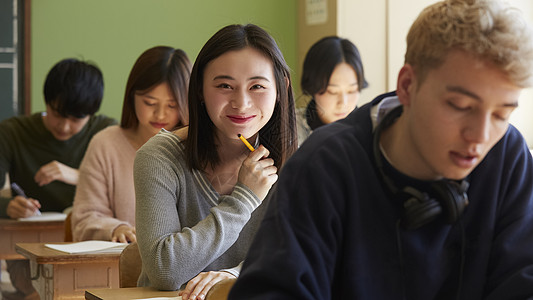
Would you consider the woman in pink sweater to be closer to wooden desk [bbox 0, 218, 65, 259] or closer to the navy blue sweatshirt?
wooden desk [bbox 0, 218, 65, 259]

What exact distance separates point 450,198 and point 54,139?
3.55 meters

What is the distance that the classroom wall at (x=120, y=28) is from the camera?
210 inches

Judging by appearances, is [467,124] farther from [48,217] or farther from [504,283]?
[48,217]

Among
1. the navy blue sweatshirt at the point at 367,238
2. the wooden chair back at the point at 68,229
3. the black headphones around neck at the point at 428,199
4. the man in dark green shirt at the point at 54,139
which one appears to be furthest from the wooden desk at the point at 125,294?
the man in dark green shirt at the point at 54,139

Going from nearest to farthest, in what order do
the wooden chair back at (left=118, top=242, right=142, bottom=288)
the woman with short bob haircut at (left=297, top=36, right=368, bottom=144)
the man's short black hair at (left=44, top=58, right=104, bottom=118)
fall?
the wooden chair back at (left=118, top=242, right=142, bottom=288)
the woman with short bob haircut at (left=297, top=36, right=368, bottom=144)
the man's short black hair at (left=44, top=58, right=104, bottom=118)

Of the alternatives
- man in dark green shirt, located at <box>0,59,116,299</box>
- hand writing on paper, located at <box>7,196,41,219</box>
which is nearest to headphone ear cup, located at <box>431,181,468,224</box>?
hand writing on paper, located at <box>7,196,41,219</box>

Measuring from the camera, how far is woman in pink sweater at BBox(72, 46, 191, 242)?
3.04 m

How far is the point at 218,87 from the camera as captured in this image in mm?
2004

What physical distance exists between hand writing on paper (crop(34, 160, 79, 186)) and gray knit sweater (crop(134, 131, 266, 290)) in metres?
2.18

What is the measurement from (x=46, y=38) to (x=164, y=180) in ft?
12.3

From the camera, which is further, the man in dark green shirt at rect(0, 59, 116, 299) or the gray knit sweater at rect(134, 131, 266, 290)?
the man in dark green shirt at rect(0, 59, 116, 299)

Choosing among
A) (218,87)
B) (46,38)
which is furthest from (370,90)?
(218,87)

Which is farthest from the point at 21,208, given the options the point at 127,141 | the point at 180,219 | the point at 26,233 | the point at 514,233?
the point at 514,233

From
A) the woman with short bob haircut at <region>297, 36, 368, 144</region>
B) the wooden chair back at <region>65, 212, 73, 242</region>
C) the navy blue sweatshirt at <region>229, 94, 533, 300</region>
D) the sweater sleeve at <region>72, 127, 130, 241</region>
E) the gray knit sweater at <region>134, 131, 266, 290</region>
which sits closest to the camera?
the navy blue sweatshirt at <region>229, 94, 533, 300</region>
